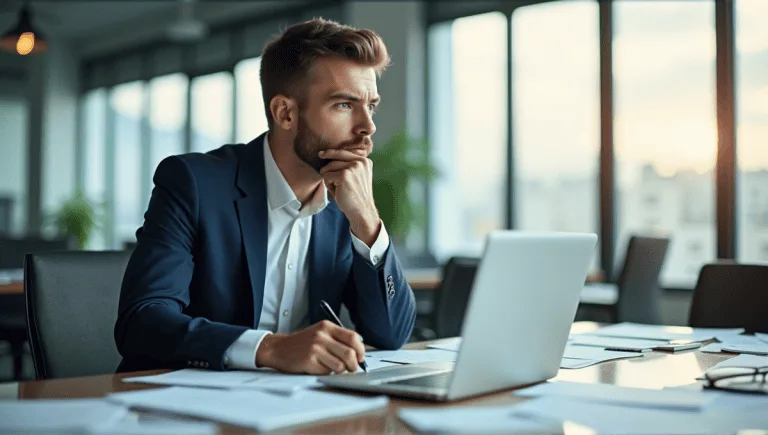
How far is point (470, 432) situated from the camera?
99cm

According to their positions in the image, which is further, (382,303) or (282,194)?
(282,194)

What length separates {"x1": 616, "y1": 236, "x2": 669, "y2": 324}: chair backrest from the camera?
434 centimetres

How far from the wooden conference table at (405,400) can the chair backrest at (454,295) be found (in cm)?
196

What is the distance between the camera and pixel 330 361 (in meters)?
1.38

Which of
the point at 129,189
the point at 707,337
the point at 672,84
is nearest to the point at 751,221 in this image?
the point at 672,84

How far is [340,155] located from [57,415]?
101 cm

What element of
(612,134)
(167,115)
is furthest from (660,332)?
(167,115)

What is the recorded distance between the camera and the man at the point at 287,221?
5.76 feet

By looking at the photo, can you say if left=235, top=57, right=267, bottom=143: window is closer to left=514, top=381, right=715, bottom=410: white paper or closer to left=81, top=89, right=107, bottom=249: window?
left=81, top=89, right=107, bottom=249: window

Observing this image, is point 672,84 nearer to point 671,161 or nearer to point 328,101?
point 671,161

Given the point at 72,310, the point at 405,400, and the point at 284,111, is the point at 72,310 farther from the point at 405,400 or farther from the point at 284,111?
the point at 405,400

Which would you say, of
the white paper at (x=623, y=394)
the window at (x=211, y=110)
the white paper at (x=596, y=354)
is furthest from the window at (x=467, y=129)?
the white paper at (x=623, y=394)

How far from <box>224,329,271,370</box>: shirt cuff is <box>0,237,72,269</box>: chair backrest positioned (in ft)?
12.8

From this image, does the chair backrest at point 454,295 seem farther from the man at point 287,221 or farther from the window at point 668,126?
the window at point 668,126
